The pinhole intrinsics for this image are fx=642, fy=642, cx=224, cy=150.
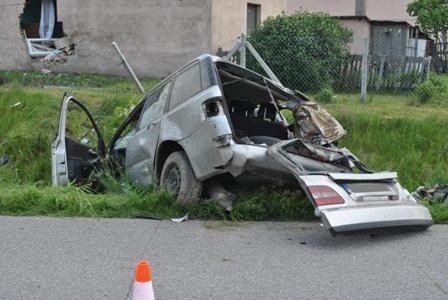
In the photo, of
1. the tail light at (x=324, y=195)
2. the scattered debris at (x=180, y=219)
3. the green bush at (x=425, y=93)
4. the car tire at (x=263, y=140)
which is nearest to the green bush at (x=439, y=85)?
the green bush at (x=425, y=93)

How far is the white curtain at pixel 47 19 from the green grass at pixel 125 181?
3.86m

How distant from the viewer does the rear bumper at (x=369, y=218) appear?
5500 millimetres

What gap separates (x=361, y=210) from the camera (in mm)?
5641

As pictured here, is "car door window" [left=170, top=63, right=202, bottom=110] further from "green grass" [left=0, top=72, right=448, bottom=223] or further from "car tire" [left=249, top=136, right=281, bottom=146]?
"green grass" [left=0, top=72, right=448, bottom=223]

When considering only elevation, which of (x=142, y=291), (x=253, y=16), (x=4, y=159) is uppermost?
(x=253, y=16)

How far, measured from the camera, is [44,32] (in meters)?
19.3

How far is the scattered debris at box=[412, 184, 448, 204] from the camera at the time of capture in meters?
7.11

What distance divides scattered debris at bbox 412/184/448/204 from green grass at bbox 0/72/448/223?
0.90 ft

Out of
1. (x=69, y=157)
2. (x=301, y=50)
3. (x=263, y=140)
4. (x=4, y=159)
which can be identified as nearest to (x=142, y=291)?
(x=263, y=140)

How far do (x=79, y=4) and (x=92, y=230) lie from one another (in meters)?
13.6

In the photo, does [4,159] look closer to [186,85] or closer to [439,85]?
[186,85]

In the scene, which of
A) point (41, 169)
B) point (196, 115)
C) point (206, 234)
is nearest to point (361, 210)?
point (206, 234)

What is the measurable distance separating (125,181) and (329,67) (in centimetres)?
711

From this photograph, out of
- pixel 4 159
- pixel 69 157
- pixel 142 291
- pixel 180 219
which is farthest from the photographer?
pixel 4 159
